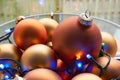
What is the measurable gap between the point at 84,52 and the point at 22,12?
1061 millimetres

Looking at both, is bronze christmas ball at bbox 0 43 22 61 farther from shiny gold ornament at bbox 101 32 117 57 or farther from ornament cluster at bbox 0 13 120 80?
shiny gold ornament at bbox 101 32 117 57

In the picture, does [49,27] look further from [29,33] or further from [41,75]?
[41,75]

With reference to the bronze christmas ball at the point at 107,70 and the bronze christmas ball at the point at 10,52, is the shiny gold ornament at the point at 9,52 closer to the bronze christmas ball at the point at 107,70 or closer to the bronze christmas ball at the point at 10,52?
the bronze christmas ball at the point at 10,52

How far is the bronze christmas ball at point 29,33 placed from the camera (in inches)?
20.9

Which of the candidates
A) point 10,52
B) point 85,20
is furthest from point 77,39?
point 10,52

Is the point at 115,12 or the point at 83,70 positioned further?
the point at 115,12

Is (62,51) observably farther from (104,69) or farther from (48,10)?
(48,10)

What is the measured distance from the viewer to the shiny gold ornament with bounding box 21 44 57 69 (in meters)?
0.47

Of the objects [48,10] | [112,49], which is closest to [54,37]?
[112,49]

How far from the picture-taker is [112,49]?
22.5 inches

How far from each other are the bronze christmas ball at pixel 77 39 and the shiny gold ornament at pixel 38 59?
0.02 meters

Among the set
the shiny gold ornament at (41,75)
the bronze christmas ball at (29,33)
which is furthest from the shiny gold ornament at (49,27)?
the shiny gold ornament at (41,75)

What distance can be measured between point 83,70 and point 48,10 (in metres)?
1.04

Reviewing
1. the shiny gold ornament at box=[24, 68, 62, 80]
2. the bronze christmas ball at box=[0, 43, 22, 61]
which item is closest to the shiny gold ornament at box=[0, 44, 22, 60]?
the bronze christmas ball at box=[0, 43, 22, 61]
